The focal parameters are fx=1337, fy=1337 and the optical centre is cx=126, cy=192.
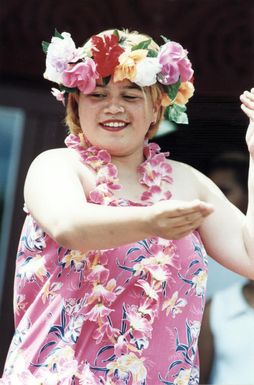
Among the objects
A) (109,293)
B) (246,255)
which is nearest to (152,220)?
(109,293)

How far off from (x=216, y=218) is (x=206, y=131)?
7.72 feet

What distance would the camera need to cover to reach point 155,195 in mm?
3117

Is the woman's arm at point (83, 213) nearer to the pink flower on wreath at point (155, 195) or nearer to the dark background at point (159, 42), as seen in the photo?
the pink flower on wreath at point (155, 195)

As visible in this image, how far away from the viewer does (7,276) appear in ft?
18.3

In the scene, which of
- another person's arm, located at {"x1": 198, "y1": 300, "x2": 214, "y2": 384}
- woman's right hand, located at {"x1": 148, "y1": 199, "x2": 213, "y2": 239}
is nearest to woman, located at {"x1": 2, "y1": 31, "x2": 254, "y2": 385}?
woman's right hand, located at {"x1": 148, "y1": 199, "x2": 213, "y2": 239}

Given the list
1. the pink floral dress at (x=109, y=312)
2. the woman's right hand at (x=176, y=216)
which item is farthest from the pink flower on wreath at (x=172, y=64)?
the woman's right hand at (x=176, y=216)

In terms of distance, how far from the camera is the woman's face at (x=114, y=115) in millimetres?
3102

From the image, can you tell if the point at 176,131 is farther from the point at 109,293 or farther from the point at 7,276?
the point at 109,293

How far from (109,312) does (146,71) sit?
0.57m

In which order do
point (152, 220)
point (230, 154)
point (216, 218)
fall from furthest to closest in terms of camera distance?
point (230, 154), point (216, 218), point (152, 220)

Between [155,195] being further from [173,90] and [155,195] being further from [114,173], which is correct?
[173,90]

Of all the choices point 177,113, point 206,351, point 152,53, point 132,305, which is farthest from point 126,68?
point 206,351

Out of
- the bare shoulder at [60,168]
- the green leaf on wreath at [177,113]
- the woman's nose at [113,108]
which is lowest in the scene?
the bare shoulder at [60,168]

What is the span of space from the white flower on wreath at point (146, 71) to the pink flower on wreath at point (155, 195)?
0.25 metres
